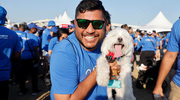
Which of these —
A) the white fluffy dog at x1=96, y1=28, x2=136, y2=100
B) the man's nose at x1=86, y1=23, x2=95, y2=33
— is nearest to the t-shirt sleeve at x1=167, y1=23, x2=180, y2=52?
the white fluffy dog at x1=96, y1=28, x2=136, y2=100

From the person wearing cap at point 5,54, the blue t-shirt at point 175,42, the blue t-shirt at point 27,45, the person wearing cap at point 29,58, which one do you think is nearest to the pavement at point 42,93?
the person wearing cap at point 29,58

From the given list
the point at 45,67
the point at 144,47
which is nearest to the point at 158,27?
the point at 144,47

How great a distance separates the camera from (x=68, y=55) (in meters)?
1.34

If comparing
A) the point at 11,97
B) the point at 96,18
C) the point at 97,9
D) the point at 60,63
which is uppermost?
the point at 97,9

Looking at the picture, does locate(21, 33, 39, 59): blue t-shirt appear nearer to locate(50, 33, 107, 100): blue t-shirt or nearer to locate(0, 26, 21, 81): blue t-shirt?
locate(0, 26, 21, 81): blue t-shirt

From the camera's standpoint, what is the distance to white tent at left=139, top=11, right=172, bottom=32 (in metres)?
18.6

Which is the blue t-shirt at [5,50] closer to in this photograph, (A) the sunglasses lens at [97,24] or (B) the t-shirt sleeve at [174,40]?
(A) the sunglasses lens at [97,24]

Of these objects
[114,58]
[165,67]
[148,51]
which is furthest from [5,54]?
[148,51]

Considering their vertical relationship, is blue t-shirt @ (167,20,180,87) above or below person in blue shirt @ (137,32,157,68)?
above

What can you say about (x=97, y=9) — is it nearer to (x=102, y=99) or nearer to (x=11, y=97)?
(x=102, y=99)

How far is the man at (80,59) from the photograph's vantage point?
1267 millimetres

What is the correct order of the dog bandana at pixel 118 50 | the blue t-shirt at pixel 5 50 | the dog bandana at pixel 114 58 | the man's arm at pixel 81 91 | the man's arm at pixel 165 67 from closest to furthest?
the man's arm at pixel 81 91
the dog bandana at pixel 114 58
the man's arm at pixel 165 67
the dog bandana at pixel 118 50
the blue t-shirt at pixel 5 50

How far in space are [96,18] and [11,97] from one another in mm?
4855

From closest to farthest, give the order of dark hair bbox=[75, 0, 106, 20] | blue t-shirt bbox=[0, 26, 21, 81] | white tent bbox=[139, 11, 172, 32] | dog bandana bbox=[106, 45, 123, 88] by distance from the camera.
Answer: dark hair bbox=[75, 0, 106, 20] < dog bandana bbox=[106, 45, 123, 88] < blue t-shirt bbox=[0, 26, 21, 81] < white tent bbox=[139, 11, 172, 32]
